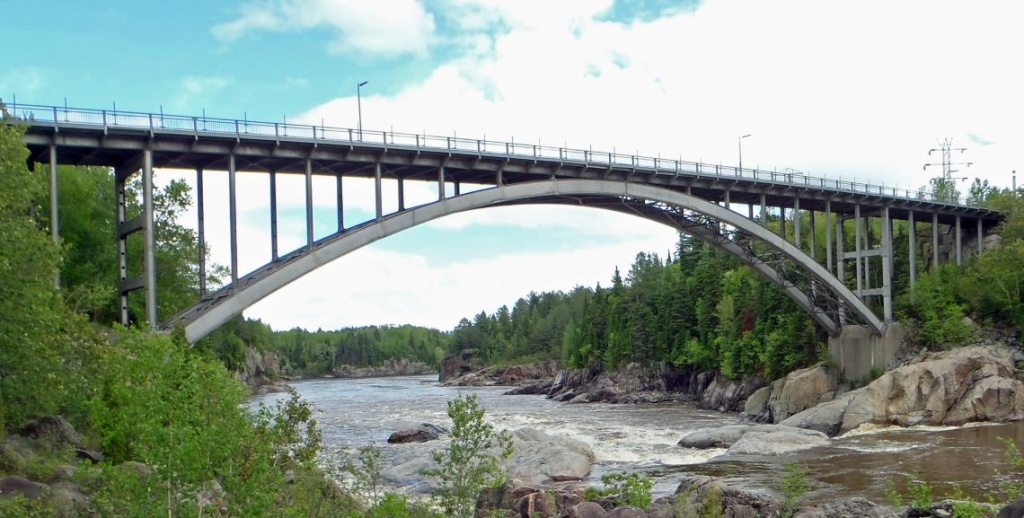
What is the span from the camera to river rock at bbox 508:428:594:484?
22.1 meters

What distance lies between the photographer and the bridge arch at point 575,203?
21078mm

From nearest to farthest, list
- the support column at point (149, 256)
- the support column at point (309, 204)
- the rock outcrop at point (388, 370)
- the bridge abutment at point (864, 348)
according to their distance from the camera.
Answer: the support column at point (149, 256), the support column at point (309, 204), the bridge abutment at point (864, 348), the rock outcrop at point (388, 370)

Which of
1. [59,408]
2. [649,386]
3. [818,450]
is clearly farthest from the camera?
[649,386]

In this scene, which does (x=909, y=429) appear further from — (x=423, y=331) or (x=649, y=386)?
(x=423, y=331)

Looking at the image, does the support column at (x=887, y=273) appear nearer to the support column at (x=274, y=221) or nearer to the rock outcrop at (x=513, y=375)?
the support column at (x=274, y=221)

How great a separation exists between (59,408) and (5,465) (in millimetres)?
4256

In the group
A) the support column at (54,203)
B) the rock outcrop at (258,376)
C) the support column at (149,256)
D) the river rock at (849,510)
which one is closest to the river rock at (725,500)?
the river rock at (849,510)

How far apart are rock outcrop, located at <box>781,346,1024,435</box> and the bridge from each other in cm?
495

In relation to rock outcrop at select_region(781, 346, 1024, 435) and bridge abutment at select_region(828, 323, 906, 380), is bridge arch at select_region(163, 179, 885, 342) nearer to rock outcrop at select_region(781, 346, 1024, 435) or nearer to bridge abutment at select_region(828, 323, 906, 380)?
bridge abutment at select_region(828, 323, 906, 380)

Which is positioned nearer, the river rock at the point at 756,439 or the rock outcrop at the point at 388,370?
the river rock at the point at 756,439

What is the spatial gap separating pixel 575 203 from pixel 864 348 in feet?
54.6

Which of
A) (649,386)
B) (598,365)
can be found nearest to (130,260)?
(649,386)

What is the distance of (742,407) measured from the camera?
4791 cm

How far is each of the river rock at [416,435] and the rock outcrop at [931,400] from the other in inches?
507
